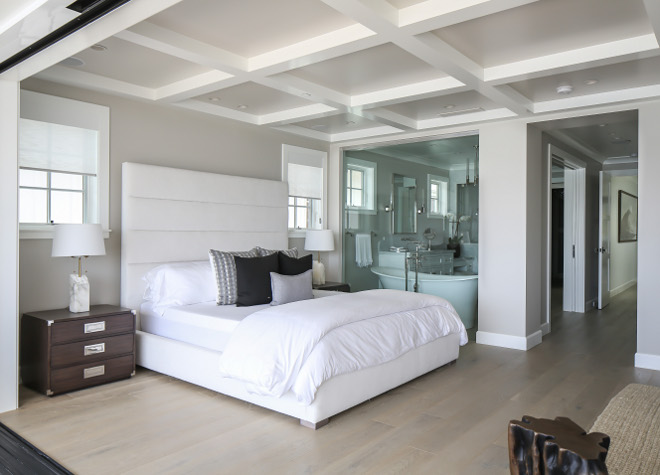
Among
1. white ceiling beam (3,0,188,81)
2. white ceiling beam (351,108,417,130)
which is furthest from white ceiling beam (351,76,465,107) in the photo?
white ceiling beam (3,0,188,81)

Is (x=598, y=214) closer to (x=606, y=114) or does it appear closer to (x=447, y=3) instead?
(x=606, y=114)

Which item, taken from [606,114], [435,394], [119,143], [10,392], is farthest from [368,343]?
[606,114]

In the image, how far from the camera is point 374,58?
354 centimetres

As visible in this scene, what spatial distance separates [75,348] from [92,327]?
178 millimetres

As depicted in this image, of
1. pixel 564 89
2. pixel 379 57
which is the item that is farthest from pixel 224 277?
pixel 564 89

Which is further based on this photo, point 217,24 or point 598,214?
point 598,214

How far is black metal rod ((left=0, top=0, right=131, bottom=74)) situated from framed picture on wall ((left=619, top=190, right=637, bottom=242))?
30.0 feet

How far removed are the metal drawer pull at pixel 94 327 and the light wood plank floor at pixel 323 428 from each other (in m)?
0.43

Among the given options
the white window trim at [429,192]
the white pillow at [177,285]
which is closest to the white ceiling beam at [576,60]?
the white window trim at [429,192]

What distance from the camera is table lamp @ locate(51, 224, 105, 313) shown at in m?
3.61

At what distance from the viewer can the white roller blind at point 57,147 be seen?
3.75 meters

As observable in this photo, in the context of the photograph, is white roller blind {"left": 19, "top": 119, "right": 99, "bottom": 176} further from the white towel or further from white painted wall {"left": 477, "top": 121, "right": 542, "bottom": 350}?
white painted wall {"left": 477, "top": 121, "right": 542, "bottom": 350}

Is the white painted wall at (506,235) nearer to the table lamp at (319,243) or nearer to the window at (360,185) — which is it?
the window at (360,185)

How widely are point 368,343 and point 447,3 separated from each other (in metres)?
2.06
